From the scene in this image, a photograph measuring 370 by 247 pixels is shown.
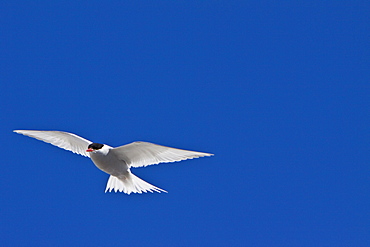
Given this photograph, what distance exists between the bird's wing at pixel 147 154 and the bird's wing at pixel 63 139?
801mm

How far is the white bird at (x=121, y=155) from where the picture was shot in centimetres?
598

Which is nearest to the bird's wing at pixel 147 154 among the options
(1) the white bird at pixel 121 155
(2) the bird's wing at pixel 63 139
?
(1) the white bird at pixel 121 155

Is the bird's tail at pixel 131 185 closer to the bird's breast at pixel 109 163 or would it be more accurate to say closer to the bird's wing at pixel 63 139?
the bird's breast at pixel 109 163

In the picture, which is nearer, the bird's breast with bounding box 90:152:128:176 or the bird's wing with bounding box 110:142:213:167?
the bird's wing with bounding box 110:142:213:167

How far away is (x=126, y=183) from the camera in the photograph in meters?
6.87

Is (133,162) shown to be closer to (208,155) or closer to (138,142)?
(138,142)

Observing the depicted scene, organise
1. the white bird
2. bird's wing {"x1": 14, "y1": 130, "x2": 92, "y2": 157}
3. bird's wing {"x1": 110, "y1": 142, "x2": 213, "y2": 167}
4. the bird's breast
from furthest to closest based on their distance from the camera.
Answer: bird's wing {"x1": 14, "y1": 130, "x2": 92, "y2": 157}, the bird's breast, the white bird, bird's wing {"x1": 110, "y1": 142, "x2": 213, "y2": 167}

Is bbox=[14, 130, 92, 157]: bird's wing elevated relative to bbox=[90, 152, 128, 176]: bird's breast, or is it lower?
elevated

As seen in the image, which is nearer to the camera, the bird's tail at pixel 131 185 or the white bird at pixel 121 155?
the white bird at pixel 121 155

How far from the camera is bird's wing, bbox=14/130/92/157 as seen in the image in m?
6.65

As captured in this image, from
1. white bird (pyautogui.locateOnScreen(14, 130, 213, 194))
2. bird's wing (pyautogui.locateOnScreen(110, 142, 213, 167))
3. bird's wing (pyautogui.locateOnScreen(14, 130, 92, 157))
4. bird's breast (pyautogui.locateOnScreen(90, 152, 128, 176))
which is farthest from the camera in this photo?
bird's wing (pyautogui.locateOnScreen(14, 130, 92, 157))

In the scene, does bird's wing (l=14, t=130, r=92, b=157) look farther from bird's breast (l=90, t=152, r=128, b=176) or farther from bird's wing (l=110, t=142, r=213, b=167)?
bird's wing (l=110, t=142, r=213, b=167)

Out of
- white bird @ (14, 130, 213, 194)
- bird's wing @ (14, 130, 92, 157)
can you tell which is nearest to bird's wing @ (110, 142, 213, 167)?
white bird @ (14, 130, 213, 194)

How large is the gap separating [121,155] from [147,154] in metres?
0.44
